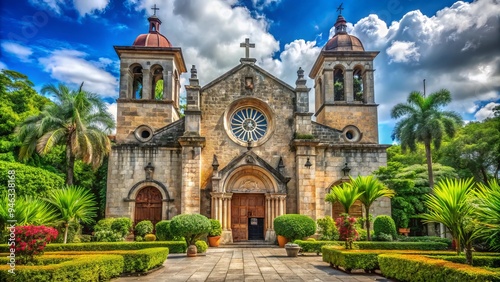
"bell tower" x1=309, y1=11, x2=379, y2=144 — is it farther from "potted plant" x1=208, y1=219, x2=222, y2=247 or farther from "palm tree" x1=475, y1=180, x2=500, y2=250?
"palm tree" x1=475, y1=180, x2=500, y2=250

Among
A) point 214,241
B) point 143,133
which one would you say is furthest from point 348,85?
point 143,133

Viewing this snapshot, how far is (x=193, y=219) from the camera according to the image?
18.9 m

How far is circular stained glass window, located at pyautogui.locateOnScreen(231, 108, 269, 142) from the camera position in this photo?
1038 inches

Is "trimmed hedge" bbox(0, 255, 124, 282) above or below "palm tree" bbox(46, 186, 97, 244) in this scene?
below

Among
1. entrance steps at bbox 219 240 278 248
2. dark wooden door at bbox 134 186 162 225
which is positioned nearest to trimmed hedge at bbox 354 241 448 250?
entrance steps at bbox 219 240 278 248

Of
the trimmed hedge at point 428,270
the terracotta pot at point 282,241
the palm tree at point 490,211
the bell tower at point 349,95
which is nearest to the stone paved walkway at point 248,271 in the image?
the trimmed hedge at point 428,270

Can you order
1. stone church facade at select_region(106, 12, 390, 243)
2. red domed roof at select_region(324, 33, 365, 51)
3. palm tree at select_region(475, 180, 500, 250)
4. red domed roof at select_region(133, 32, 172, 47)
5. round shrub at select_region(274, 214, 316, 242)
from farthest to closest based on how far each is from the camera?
red domed roof at select_region(324, 33, 365, 51) < red domed roof at select_region(133, 32, 172, 47) < stone church facade at select_region(106, 12, 390, 243) < round shrub at select_region(274, 214, 316, 242) < palm tree at select_region(475, 180, 500, 250)

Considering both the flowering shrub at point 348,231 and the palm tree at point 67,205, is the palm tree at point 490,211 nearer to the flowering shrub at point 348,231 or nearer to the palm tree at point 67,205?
the flowering shrub at point 348,231

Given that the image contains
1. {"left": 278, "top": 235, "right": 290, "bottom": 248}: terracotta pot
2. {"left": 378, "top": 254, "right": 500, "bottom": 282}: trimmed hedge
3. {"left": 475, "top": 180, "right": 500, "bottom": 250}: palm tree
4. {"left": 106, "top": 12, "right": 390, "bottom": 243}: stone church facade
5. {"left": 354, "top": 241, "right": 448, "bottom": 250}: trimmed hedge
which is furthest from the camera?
{"left": 106, "top": 12, "right": 390, "bottom": 243}: stone church facade

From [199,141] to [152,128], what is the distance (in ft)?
14.3

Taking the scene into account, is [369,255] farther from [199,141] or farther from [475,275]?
[199,141]

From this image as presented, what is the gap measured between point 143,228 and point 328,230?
1057 centimetres

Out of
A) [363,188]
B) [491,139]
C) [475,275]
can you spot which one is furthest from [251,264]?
[491,139]

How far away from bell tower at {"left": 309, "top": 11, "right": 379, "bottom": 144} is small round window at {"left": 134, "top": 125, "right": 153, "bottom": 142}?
11.9 meters
